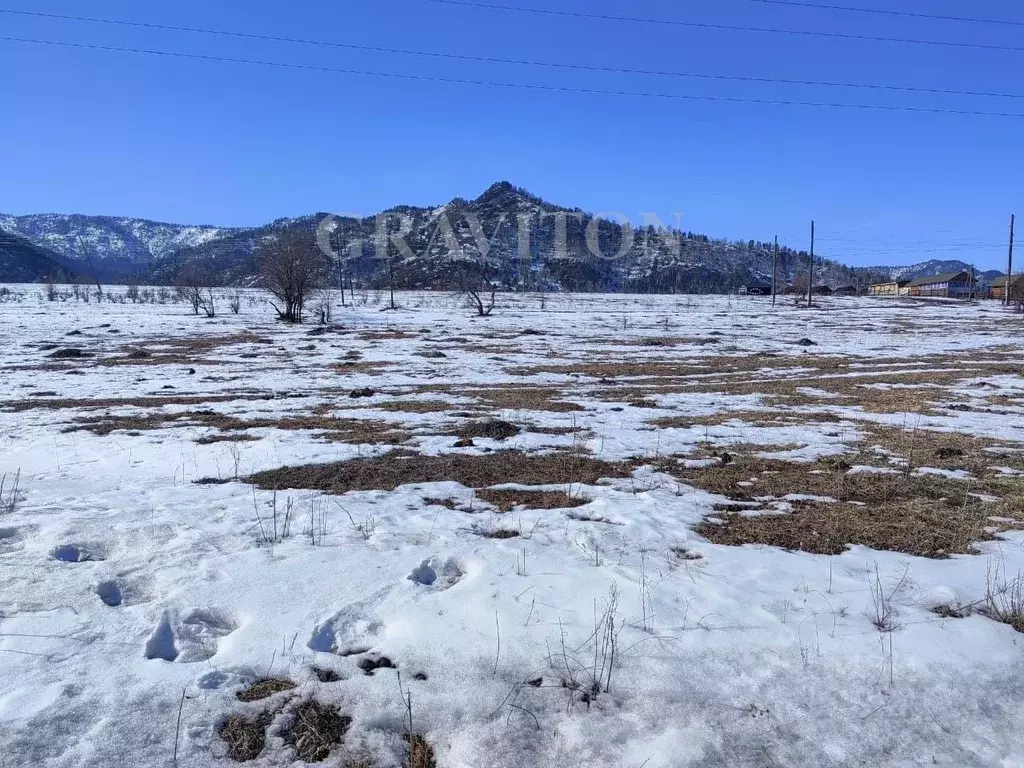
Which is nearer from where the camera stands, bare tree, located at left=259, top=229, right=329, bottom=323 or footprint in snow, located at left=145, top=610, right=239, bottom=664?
footprint in snow, located at left=145, top=610, right=239, bottom=664

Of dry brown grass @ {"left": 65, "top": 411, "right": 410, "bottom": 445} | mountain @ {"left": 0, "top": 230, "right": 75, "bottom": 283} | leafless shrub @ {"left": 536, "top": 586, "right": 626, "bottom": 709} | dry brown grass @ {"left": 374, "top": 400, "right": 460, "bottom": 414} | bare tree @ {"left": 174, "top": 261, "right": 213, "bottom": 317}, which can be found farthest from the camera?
mountain @ {"left": 0, "top": 230, "right": 75, "bottom": 283}

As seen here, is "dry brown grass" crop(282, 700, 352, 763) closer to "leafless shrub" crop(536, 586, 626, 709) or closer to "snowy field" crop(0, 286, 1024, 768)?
"snowy field" crop(0, 286, 1024, 768)

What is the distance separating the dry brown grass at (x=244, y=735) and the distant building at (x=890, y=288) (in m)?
143

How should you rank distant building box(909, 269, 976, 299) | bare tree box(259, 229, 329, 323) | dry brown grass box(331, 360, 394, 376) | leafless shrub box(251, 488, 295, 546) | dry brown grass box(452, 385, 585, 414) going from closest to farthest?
leafless shrub box(251, 488, 295, 546), dry brown grass box(452, 385, 585, 414), dry brown grass box(331, 360, 394, 376), bare tree box(259, 229, 329, 323), distant building box(909, 269, 976, 299)

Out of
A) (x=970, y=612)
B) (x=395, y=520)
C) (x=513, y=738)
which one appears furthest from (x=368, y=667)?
(x=970, y=612)

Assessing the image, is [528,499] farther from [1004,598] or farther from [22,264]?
[22,264]

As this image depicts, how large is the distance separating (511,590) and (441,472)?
11.4 ft

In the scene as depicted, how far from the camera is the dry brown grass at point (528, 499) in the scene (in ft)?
21.1

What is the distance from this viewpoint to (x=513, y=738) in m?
2.96

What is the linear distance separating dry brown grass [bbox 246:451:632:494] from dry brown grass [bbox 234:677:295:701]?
11.7ft

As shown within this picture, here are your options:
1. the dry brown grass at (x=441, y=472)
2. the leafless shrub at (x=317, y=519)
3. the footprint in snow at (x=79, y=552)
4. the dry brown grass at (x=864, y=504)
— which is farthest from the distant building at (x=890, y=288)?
the footprint in snow at (x=79, y=552)

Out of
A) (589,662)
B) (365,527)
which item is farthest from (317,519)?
(589,662)

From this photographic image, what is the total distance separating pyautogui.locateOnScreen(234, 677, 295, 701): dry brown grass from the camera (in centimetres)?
317

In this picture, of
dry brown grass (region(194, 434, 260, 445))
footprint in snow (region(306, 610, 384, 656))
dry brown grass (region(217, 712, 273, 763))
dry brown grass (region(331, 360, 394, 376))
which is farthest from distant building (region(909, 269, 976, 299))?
dry brown grass (region(217, 712, 273, 763))
